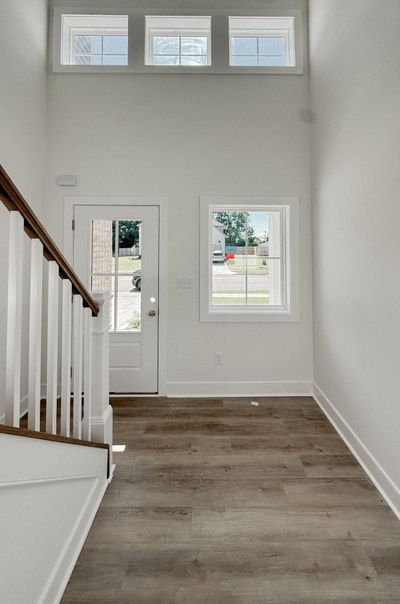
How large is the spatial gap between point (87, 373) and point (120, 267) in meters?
1.90

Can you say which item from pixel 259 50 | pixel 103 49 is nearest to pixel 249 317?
pixel 259 50

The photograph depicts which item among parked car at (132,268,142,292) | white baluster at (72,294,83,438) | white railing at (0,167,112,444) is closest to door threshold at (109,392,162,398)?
parked car at (132,268,142,292)

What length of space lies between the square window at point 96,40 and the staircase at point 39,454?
317cm

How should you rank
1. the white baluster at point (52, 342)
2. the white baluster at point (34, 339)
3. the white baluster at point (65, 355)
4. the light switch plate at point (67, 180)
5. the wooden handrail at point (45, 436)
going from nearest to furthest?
the wooden handrail at point (45, 436) < the white baluster at point (34, 339) < the white baluster at point (52, 342) < the white baluster at point (65, 355) < the light switch plate at point (67, 180)

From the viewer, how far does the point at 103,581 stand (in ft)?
4.71

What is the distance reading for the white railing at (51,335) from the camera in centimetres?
115

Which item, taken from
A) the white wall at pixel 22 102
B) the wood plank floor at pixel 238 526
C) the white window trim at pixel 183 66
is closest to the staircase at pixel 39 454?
the wood plank floor at pixel 238 526

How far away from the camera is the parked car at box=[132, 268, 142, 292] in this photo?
3654 millimetres

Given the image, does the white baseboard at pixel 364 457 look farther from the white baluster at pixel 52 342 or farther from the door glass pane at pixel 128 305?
the door glass pane at pixel 128 305

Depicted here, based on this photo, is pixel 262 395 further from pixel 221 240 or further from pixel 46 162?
pixel 46 162

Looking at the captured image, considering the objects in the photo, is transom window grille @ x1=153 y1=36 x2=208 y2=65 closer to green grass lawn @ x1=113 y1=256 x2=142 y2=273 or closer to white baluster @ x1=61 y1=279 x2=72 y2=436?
green grass lawn @ x1=113 y1=256 x2=142 y2=273

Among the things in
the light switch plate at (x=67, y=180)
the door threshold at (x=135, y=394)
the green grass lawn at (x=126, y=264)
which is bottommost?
the door threshold at (x=135, y=394)

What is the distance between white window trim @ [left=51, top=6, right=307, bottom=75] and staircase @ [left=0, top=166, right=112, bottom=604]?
291 centimetres

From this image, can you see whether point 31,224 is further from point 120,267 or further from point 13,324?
point 120,267
